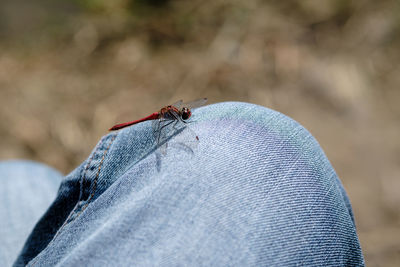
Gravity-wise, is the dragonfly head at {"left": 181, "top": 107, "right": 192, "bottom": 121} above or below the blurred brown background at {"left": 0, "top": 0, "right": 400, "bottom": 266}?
below

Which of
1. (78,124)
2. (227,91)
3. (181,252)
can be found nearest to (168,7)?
(227,91)

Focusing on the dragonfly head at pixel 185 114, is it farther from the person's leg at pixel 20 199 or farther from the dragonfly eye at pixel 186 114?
the person's leg at pixel 20 199

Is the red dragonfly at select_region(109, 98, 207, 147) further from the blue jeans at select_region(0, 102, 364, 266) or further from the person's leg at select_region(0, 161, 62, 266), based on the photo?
the person's leg at select_region(0, 161, 62, 266)

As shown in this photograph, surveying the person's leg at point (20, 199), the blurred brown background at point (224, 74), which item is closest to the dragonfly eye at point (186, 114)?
the person's leg at point (20, 199)

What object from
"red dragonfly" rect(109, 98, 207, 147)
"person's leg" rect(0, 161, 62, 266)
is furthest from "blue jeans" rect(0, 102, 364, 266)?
"person's leg" rect(0, 161, 62, 266)

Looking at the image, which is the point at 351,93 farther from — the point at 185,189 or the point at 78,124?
the point at 185,189
